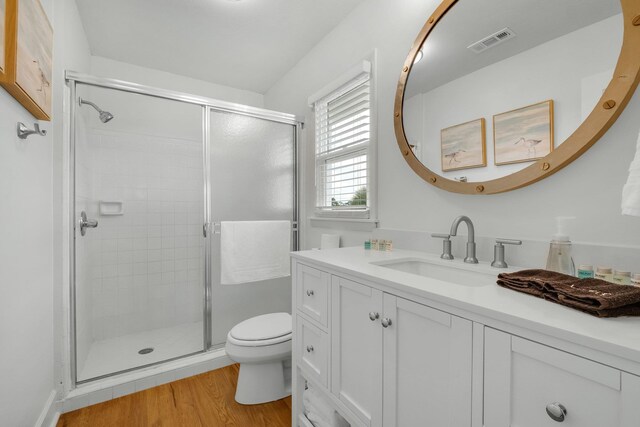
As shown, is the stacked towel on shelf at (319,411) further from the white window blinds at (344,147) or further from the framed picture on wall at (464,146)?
the framed picture on wall at (464,146)

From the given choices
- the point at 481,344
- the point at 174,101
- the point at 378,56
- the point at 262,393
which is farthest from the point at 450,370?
the point at 174,101

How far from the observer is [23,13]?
3.25 feet

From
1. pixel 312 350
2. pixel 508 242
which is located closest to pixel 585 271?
pixel 508 242

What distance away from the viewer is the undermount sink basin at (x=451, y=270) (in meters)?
1.04

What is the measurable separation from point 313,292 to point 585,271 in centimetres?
91

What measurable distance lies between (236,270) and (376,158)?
123 cm

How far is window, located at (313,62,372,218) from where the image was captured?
1.80 metres

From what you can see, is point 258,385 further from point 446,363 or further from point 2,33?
point 2,33

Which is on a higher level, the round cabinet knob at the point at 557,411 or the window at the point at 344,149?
the window at the point at 344,149

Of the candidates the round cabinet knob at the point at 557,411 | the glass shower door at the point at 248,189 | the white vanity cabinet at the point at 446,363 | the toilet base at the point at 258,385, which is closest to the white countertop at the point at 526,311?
the white vanity cabinet at the point at 446,363

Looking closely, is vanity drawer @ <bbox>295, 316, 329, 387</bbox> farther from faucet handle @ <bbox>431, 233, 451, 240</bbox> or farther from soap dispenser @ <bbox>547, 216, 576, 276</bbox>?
soap dispenser @ <bbox>547, 216, 576, 276</bbox>

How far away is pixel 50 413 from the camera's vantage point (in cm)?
149

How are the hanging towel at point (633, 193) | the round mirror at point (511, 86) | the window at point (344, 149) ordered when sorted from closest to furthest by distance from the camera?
the hanging towel at point (633, 193), the round mirror at point (511, 86), the window at point (344, 149)

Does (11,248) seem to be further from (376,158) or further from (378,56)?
(378,56)
